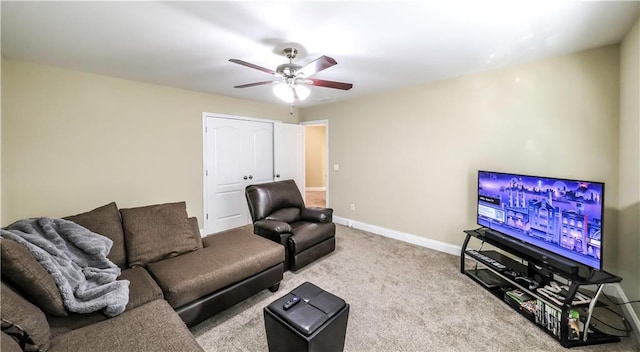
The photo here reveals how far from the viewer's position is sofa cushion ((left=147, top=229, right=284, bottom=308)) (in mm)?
1778

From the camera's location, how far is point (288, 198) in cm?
365

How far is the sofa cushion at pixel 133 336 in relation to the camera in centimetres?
118

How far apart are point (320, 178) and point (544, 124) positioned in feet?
21.2

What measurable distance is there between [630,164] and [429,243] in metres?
2.13

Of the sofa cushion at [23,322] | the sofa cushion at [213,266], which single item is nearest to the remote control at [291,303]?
the sofa cushion at [213,266]

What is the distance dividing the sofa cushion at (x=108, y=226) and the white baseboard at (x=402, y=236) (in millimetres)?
3406

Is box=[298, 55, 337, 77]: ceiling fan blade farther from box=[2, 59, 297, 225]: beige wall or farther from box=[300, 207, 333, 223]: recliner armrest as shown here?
box=[2, 59, 297, 225]: beige wall

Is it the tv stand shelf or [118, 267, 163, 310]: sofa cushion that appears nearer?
[118, 267, 163, 310]: sofa cushion

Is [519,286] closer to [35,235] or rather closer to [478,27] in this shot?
[478,27]

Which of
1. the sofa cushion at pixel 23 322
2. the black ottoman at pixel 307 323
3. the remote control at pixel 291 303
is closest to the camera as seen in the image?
the sofa cushion at pixel 23 322

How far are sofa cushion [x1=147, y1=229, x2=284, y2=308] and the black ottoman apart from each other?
588 mm

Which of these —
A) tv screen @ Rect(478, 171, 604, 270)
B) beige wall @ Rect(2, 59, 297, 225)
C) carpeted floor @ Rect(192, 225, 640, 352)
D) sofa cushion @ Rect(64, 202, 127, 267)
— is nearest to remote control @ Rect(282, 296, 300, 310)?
carpeted floor @ Rect(192, 225, 640, 352)

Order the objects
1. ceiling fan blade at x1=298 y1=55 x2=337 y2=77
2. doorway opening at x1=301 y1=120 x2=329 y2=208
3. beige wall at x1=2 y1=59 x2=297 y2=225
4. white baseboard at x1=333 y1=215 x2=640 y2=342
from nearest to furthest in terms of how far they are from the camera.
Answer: ceiling fan blade at x1=298 y1=55 x2=337 y2=77
white baseboard at x1=333 y1=215 x2=640 y2=342
beige wall at x1=2 y1=59 x2=297 y2=225
doorway opening at x1=301 y1=120 x2=329 y2=208

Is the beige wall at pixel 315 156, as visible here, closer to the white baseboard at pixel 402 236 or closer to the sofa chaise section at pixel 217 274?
the white baseboard at pixel 402 236
